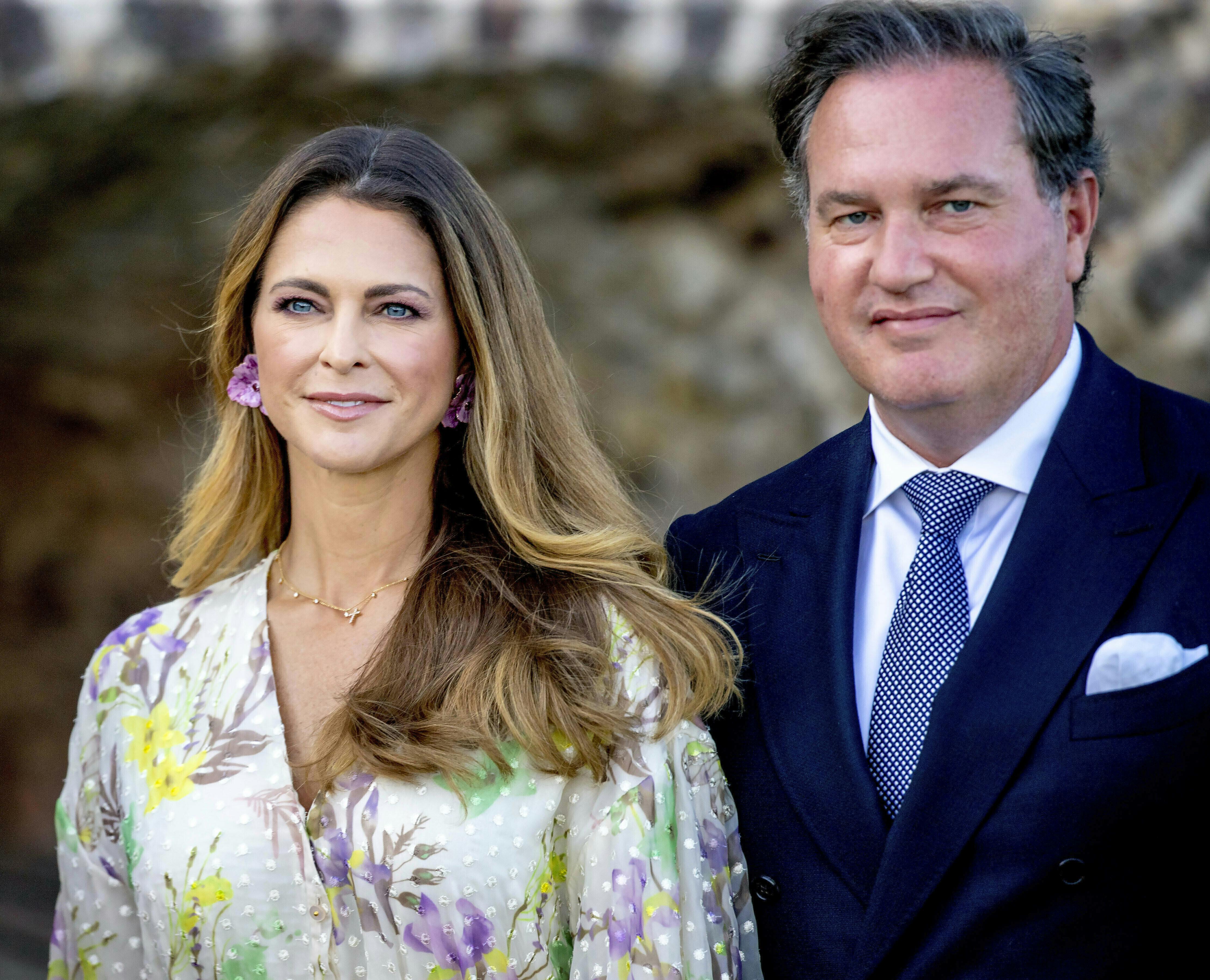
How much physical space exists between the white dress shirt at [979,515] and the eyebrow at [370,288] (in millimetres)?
753

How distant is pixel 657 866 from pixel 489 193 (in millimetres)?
3173

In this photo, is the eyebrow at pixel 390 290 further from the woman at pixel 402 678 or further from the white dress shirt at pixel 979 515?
the white dress shirt at pixel 979 515

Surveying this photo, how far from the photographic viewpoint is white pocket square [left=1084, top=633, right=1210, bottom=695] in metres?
1.60

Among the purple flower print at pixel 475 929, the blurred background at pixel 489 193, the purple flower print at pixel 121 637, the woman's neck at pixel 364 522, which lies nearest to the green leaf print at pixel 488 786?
the purple flower print at pixel 475 929

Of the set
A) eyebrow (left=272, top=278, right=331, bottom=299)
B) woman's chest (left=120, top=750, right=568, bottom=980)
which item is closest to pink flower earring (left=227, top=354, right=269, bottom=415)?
eyebrow (left=272, top=278, right=331, bottom=299)

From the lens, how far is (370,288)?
2012mm

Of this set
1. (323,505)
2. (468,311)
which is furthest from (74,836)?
(468,311)

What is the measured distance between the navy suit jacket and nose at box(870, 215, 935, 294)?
0.93ft

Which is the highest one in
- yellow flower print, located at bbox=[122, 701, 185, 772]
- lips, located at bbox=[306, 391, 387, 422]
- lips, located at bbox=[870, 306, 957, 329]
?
lips, located at bbox=[870, 306, 957, 329]

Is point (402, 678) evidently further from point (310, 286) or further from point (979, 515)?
point (979, 515)

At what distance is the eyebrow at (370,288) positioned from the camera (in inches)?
79.4

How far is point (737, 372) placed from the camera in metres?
4.95

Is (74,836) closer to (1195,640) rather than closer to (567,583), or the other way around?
(567,583)

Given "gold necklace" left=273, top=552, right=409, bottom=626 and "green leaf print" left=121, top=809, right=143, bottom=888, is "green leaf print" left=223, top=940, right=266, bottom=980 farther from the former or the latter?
"gold necklace" left=273, top=552, right=409, bottom=626
